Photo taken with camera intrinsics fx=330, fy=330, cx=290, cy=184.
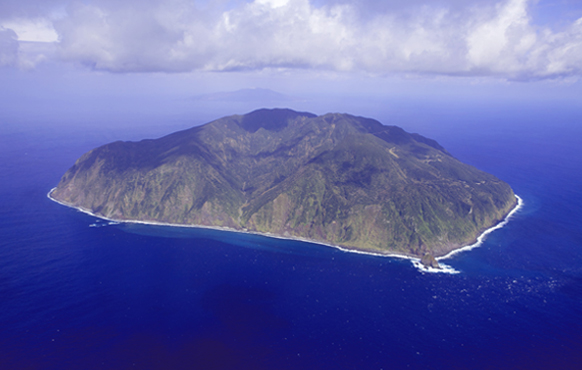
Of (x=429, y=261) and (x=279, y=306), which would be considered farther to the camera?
(x=429, y=261)

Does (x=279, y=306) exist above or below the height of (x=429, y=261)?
below

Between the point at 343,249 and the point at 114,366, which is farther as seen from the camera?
the point at 343,249

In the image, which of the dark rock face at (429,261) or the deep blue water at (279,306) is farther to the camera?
the dark rock face at (429,261)

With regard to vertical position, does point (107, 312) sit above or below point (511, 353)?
below

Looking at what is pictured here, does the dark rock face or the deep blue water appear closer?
the deep blue water

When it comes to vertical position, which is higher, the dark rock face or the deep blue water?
the dark rock face

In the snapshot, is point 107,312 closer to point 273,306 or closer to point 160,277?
point 160,277

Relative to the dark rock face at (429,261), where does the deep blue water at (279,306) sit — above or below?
below

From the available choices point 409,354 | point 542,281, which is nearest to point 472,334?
point 409,354
